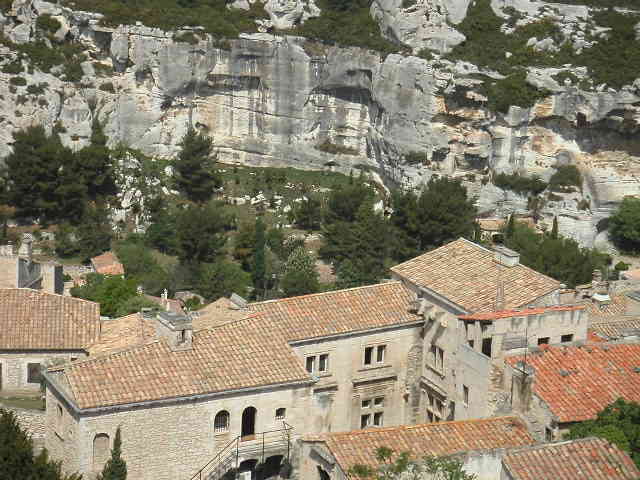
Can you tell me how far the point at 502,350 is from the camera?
47.6 meters

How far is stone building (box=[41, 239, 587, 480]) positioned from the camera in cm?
4541

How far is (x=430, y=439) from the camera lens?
144 ft

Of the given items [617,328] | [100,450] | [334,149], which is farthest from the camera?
[334,149]

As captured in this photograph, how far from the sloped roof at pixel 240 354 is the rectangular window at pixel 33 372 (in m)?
9.22

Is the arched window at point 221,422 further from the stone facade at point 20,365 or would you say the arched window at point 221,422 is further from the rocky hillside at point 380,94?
the rocky hillside at point 380,94

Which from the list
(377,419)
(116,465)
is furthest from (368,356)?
(116,465)

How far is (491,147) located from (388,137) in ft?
24.2

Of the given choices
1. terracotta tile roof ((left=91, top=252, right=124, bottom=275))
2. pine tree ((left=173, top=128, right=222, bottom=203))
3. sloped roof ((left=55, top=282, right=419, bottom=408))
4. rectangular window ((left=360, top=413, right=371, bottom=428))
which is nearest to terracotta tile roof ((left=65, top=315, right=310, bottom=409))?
sloped roof ((left=55, top=282, right=419, bottom=408))

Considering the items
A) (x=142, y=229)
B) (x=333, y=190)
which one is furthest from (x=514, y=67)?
(x=142, y=229)

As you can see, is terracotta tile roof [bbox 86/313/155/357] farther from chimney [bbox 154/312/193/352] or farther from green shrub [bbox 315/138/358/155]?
green shrub [bbox 315/138/358/155]

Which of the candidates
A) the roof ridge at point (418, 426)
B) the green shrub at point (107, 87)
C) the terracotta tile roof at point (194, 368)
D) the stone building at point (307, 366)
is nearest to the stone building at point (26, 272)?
the stone building at point (307, 366)

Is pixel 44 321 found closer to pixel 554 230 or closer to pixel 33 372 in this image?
pixel 33 372

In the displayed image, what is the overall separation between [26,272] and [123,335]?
10422 mm

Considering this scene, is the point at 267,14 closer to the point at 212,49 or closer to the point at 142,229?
the point at 212,49
